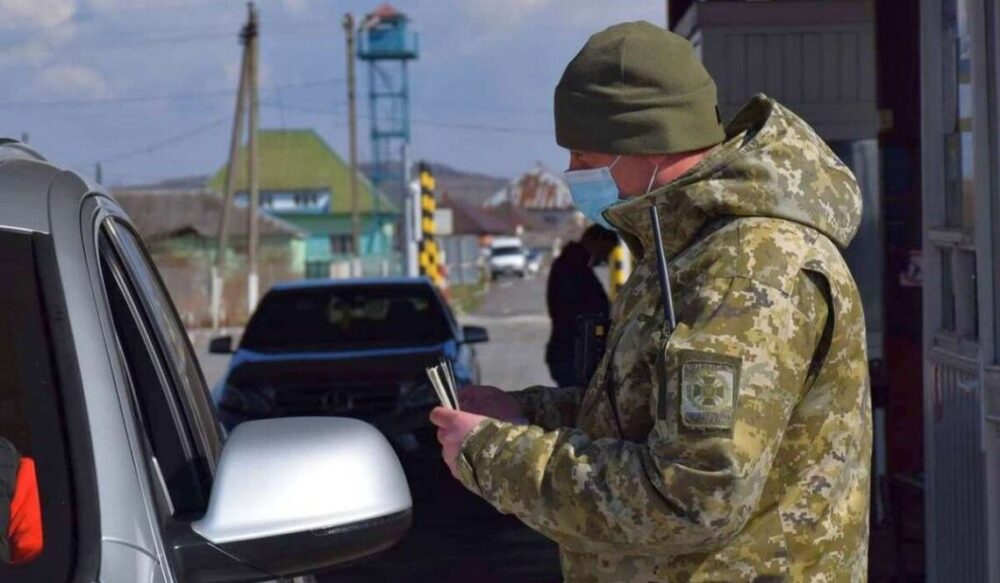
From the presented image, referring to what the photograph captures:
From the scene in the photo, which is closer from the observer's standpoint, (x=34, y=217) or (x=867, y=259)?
(x=34, y=217)

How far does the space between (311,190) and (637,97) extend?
103375 millimetres

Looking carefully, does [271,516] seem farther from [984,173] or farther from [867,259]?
[867,259]

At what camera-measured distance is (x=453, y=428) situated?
247cm

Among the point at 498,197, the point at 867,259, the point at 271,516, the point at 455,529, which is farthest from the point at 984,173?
the point at 498,197

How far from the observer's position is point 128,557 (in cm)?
220

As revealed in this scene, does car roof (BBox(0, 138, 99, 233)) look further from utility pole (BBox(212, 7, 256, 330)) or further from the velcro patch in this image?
utility pole (BBox(212, 7, 256, 330))

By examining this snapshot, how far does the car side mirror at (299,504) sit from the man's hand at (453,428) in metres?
0.11

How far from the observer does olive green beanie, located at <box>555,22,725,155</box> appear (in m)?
2.45

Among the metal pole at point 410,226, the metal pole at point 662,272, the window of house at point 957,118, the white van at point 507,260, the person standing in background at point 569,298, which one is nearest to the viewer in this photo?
the metal pole at point 662,272

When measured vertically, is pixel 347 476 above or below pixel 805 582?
above

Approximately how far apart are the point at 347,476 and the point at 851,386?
0.73 metres

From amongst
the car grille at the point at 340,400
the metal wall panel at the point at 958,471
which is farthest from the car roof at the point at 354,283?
the metal wall panel at the point at 958,471

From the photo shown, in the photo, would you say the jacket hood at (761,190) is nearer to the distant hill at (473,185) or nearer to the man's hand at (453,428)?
the man's hand at (453,428)

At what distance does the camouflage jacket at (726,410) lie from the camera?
2252 mm
